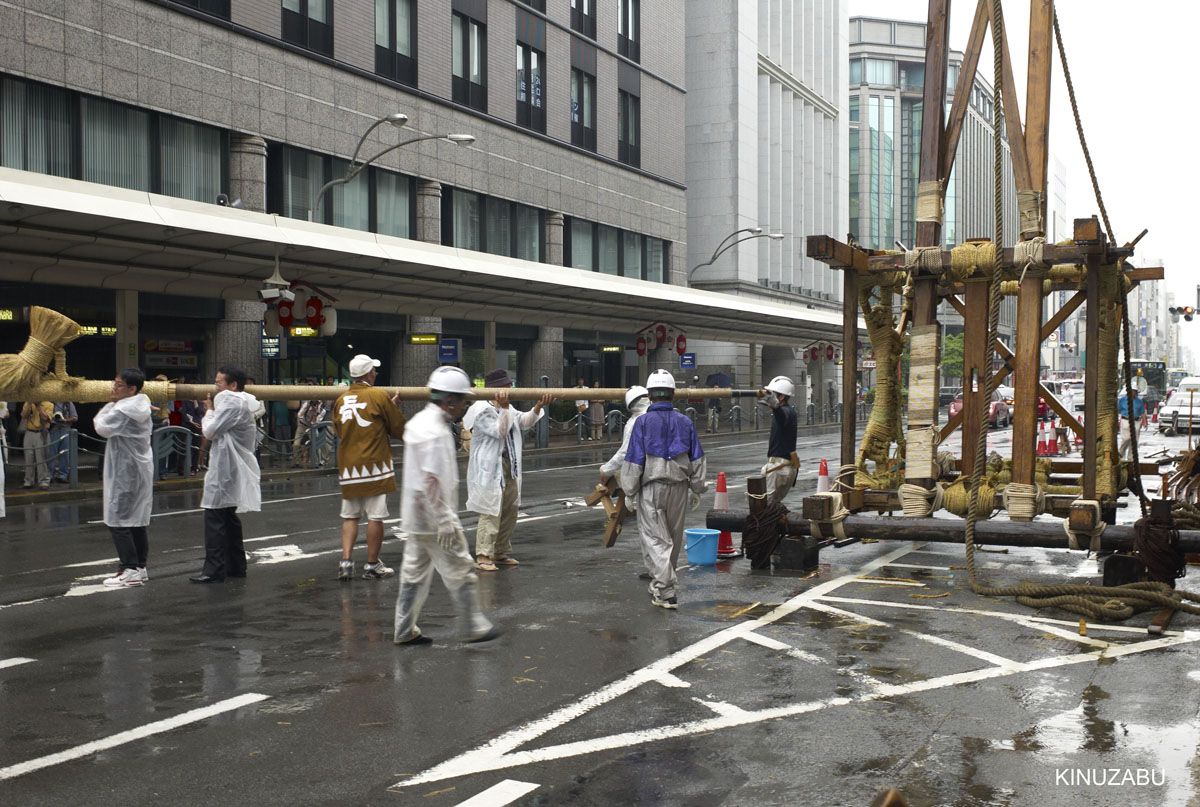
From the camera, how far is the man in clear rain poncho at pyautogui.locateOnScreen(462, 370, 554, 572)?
1071cm

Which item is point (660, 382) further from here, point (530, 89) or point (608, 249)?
point (608, 249)

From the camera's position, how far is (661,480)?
29.9ft

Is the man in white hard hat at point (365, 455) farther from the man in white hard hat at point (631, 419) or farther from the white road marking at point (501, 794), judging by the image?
the white road marking at point (501, 794)

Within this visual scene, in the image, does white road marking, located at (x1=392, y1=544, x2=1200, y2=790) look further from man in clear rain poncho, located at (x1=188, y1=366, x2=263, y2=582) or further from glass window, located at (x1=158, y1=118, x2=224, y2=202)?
glass window, located at (x1=158, y1=118, x2=224, y2=202)

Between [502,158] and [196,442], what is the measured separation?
18.7m

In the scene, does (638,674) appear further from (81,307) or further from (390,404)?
(81,307)

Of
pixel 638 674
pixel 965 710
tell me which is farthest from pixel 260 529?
pixel 965 710

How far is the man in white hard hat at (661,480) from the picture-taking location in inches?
353

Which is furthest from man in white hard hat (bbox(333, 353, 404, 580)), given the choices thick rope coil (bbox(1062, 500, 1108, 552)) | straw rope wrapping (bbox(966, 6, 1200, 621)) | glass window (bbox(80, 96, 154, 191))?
glass window (bbox(80, 96, 154, 191))

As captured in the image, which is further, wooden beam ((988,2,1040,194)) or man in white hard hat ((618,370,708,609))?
wooden beam ((988,2,1040,194))

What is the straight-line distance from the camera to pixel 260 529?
14.2 metres

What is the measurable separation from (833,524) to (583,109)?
36612mm

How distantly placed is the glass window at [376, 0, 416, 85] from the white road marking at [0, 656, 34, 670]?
2853 cm

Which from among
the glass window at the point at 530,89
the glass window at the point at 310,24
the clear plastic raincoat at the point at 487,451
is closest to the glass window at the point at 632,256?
the glass window at the point at 530,89
